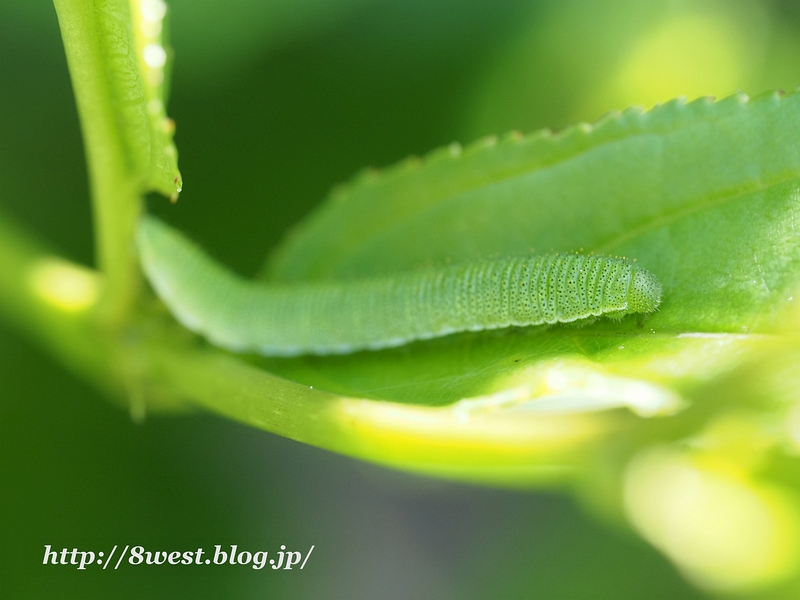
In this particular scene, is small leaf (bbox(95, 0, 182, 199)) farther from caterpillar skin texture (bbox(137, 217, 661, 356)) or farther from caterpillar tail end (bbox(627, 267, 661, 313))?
caterpillar tail end (bbox(627, 267, 661, 313))

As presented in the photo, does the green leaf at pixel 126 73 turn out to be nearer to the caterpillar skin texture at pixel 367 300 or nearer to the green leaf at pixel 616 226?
the caterpillar skin texture at pixel 367 300

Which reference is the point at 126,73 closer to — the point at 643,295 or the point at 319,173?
the point at 643,295

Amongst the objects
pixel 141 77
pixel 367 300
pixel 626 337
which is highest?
pixel 367 300

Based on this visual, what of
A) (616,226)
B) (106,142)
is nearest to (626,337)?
(616,226)

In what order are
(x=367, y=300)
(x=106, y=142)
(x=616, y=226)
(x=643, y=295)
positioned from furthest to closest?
(x=367, y=300), (x=616, y=226), (x=106, y=142), (x=643, y=295)

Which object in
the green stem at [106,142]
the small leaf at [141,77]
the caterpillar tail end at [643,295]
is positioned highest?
the green stem at [106,142]

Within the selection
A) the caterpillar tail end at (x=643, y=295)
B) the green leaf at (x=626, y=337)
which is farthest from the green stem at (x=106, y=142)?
the caterpillar tail end at (x=643, y=295)

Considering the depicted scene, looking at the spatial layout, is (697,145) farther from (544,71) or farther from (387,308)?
(544,71)
